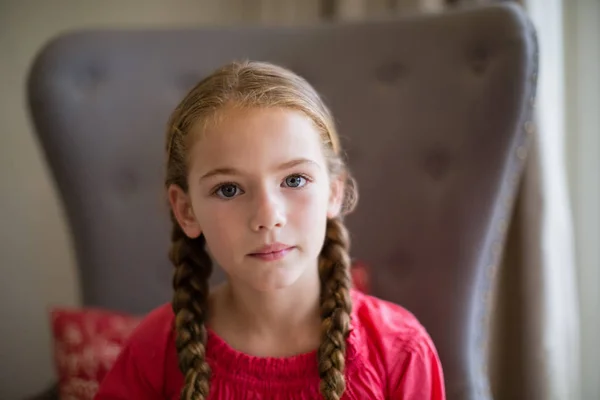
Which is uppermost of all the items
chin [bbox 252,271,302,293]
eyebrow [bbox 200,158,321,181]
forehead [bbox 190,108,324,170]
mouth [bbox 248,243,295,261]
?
forehead [bbox 190,108,324,170]

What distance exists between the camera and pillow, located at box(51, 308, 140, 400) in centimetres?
111

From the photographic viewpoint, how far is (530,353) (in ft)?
4.26

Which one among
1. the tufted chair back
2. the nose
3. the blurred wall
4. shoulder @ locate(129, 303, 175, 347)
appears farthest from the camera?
the blurred wall

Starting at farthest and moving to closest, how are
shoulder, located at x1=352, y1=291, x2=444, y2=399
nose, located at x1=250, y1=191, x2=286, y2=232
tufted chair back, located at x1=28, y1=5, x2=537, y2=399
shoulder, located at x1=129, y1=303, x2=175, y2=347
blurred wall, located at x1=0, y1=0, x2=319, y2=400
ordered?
blurred wall, located at x1=0, y1=0, x2=319, y2=400
tufted chair back, located at x1=28, y1=5, x2=537, y2=399
shoulder, located at x1=129, y1=303, x2=175, y2=347
shoulder, located at x1=352, y1=291, x2=444, y2=399
nose, located at x1=250, y1=191, x2=286, y2=232

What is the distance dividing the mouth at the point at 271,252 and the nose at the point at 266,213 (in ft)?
0.10

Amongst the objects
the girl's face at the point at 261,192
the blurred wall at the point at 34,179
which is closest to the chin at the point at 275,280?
the girl's face at the point at 261,192

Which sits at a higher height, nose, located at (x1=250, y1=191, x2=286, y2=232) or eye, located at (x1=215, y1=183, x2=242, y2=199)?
eye, located at (x1=215, y1=183, x2=242, y2=199)

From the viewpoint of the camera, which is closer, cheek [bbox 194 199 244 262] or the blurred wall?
cheek [bbox 194 199 244 262]

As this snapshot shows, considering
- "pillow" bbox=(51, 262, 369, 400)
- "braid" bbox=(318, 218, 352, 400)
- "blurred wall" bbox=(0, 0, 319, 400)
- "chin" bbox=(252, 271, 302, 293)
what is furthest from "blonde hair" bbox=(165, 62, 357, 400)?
"blurred wall" bbox=(0, 0, 319, 400)

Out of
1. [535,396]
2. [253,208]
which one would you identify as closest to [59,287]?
[253,208]

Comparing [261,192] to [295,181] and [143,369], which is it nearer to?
[295,181]

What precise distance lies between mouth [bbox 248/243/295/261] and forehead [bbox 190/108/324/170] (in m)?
0.11

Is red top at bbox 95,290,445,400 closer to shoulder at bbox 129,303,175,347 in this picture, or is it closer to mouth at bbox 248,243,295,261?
shoulder at bbox 129,303,175,347

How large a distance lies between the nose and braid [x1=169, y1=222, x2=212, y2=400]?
0.76 ft
